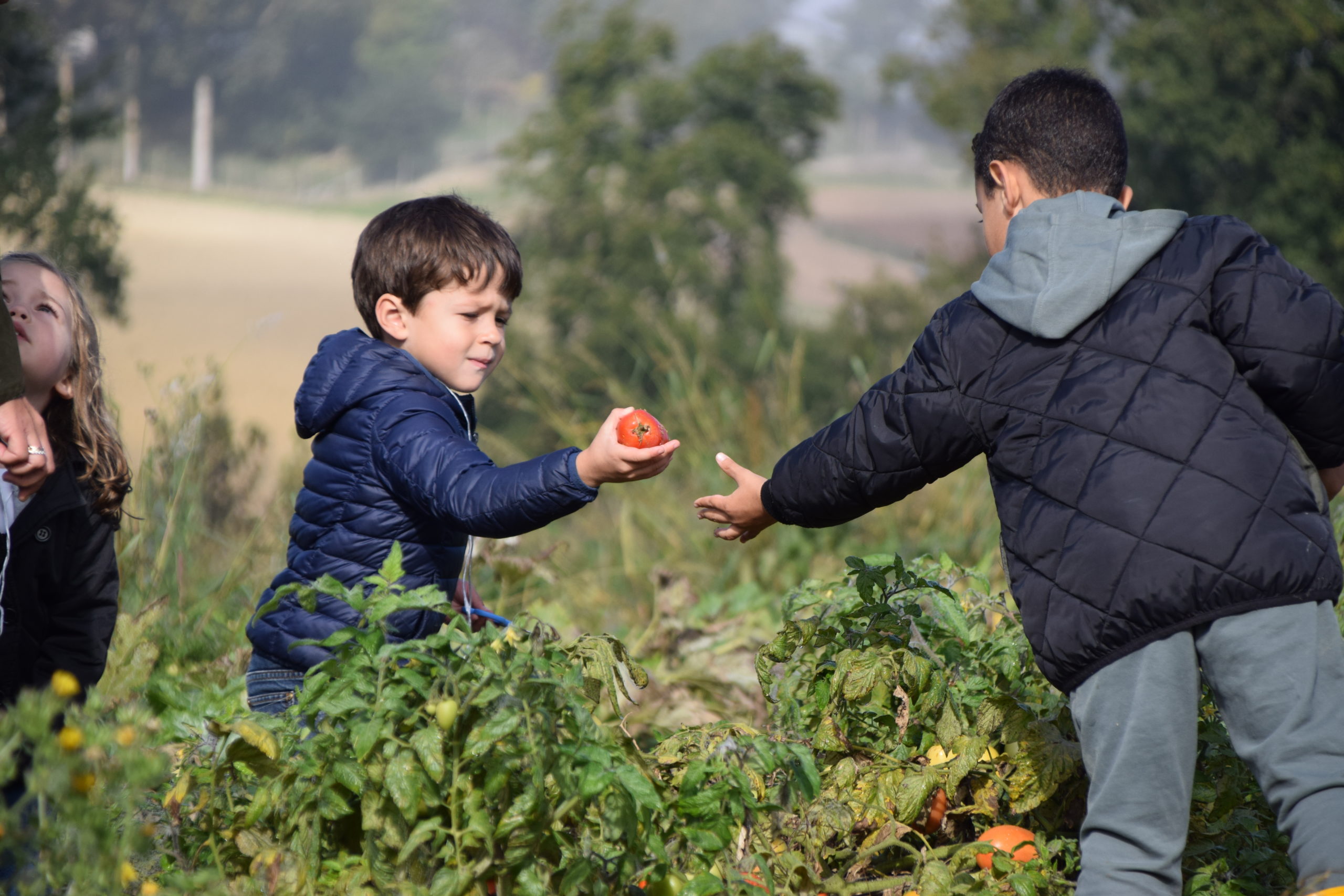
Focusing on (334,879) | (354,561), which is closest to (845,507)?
(354,561)

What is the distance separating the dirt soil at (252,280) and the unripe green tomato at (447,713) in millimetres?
17517

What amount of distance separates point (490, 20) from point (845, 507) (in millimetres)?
84860

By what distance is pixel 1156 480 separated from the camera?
6.50 ft

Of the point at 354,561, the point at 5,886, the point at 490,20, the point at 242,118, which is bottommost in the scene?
the point at 5,886

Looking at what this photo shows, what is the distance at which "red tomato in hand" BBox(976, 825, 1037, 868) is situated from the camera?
7.26ft

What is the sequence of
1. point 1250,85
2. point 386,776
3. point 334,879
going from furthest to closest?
point 1250,85, point 334,879, point 386,776

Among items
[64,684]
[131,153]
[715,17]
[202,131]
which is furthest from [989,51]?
[715,17]

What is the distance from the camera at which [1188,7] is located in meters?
14.7

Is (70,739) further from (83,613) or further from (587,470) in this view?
(83,613)

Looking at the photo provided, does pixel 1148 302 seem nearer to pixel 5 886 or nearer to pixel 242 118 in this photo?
pixel 5 886

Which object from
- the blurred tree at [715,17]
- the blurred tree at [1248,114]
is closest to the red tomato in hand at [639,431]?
the blurred tree at [1248,114]

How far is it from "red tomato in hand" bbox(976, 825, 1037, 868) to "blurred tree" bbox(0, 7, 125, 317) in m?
9.75

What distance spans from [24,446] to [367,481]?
614 mm

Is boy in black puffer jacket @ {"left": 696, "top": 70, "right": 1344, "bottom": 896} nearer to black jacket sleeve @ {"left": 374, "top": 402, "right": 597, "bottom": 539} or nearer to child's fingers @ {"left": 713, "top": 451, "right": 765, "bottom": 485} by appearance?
child's fingers @ {"left": 713, "top": 451, "right": 765, "bottom": 485}
